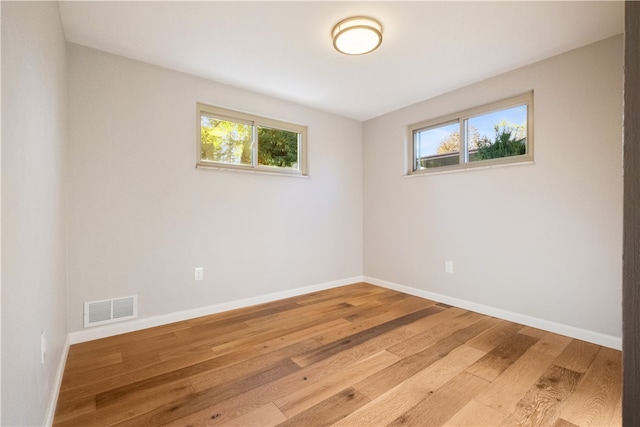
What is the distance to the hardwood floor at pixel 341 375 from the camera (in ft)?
4.56

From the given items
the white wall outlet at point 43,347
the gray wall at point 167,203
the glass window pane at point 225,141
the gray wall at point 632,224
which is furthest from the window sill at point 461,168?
the white wall outlet at point 43,347

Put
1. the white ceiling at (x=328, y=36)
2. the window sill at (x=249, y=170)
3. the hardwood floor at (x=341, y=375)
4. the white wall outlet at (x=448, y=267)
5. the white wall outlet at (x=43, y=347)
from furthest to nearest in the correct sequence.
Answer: the white wall outlet at (x=448, y=267) → the window sill at (x=249, y=170) → the white ceiling at (x=328, y=36) → the hardwood floor at (x=341, y=375) → the white wall outlet at (x=43, y=347)

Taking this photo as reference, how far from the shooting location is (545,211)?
240cm

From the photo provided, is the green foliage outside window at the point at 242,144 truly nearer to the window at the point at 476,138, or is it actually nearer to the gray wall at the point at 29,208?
the gray wall at the point at 29,208

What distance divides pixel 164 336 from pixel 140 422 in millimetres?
1015

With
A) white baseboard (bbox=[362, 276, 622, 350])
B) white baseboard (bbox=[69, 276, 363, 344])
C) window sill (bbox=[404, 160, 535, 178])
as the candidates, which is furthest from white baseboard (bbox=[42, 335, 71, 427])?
window sill (bbox=[404, 160, 535, 178])

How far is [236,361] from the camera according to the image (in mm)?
1896

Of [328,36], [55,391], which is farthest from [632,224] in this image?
[55,391]

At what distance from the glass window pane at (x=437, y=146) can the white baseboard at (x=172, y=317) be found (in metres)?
2.02

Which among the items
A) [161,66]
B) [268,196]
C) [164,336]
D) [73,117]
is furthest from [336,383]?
[161,66]

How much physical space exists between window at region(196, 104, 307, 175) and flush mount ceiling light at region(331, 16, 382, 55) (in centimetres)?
135

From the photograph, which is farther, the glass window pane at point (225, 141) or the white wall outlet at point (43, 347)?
the glass window pane at point (225, 141)

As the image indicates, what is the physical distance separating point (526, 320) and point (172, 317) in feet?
10.4

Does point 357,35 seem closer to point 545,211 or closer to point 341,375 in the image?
point 545,211
